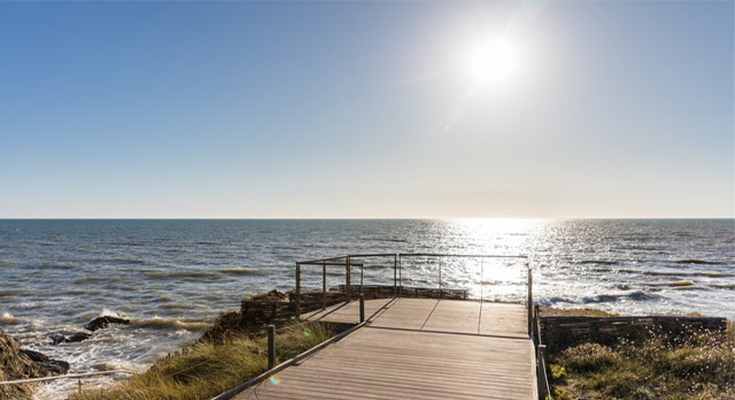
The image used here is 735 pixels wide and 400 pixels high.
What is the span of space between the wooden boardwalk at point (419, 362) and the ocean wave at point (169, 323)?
12.6m

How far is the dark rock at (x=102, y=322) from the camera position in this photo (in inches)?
806

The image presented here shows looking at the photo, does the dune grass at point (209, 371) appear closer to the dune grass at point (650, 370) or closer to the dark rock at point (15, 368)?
the dark rock at point (15, 368)

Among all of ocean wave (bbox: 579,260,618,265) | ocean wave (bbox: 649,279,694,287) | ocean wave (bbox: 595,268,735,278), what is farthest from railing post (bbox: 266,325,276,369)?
ocean wave (bbox: 579,260,618,265)

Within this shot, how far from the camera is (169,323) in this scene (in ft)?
70.3

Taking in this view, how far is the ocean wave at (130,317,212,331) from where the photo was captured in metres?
20.7

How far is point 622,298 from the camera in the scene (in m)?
28.8

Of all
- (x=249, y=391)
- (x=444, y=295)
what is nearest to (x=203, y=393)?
(x=249, y=391)

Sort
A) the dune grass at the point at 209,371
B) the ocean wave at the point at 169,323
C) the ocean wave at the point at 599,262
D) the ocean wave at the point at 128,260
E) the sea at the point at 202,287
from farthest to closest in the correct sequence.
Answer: the ocean wave at the point at 599,262
the ocean wave at the point at 128,260
the ocean wave at the point at 169,323
the sea at the point at 202,287
the dune grass at the point at 209,371

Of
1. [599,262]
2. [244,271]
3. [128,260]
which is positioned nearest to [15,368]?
[244,271]

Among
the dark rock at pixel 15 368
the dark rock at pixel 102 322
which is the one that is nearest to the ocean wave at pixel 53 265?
the dark rock at pixel 102 322

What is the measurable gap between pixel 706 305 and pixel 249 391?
30.0 m

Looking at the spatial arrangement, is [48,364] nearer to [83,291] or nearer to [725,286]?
[83,291]

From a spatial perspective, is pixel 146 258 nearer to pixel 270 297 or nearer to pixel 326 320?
pixel 270 297

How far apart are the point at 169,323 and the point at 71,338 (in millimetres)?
3978
